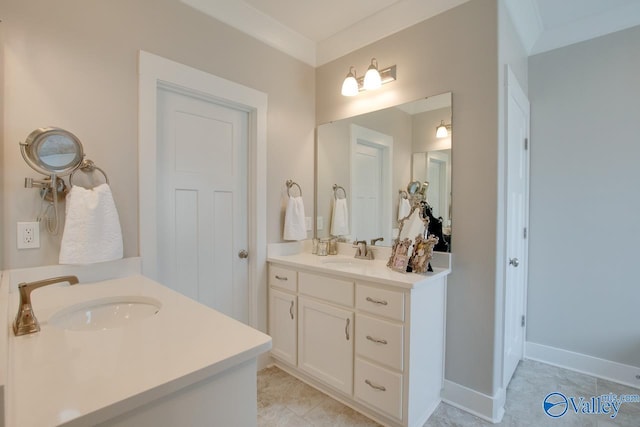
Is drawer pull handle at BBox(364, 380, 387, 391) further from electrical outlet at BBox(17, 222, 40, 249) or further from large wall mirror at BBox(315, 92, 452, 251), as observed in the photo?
electrical outlet at BBox(17, 222, 40, 249)

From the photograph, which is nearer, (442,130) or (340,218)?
(442,130)

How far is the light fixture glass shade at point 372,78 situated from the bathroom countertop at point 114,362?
1.85 m

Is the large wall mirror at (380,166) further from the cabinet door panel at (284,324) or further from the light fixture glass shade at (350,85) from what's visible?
the cabinet door panel at (284,324)

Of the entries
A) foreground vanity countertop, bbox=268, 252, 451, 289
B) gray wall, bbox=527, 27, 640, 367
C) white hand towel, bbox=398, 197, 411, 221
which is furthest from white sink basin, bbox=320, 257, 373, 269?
gray wall, bbox=527, 27, 640, 367

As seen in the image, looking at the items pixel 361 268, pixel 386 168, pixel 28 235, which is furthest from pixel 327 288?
pixel 28 235

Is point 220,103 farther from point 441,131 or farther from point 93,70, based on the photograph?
point 441,131

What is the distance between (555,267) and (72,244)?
316 cm

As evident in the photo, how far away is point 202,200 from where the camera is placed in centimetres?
206

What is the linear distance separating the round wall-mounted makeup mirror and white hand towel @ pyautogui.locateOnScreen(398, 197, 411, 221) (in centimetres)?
189

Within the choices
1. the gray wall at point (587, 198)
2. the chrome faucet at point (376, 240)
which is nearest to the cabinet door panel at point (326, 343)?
the chrome faucet at point (376, 240)

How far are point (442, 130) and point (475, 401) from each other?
1.67 metres

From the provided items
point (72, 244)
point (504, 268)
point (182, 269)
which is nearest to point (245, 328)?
point (72, 244)

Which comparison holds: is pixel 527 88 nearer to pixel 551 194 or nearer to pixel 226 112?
pixel 551 194

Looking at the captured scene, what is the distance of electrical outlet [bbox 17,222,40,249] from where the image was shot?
4.44ft
